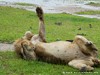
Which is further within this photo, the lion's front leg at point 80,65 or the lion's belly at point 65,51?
the lion's belly at point 65,51

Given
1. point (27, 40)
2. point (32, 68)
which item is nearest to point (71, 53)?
point (32, 68)

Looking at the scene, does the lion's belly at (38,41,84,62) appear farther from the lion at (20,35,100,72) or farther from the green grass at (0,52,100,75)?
the green grass at (0,52,100,75)

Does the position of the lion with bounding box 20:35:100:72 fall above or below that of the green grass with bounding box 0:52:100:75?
above

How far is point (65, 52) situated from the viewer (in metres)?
9.51

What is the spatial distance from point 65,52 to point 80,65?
67 cm

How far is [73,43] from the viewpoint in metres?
9.71

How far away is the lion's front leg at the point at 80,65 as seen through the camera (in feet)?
29.0

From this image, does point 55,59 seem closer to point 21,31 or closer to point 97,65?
point 97,65

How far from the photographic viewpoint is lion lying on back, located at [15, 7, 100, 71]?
30.5ft

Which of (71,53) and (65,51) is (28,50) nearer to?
(65,51)

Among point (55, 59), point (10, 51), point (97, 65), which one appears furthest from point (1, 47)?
point (97, 65)

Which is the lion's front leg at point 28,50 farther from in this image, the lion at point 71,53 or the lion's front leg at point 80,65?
the lion's front leg at point 80,65

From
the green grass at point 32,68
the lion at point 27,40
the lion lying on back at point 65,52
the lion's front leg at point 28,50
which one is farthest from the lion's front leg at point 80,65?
the lion at point 27,40

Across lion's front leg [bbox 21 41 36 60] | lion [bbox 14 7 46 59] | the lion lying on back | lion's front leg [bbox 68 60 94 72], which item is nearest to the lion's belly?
the lion lying on back
